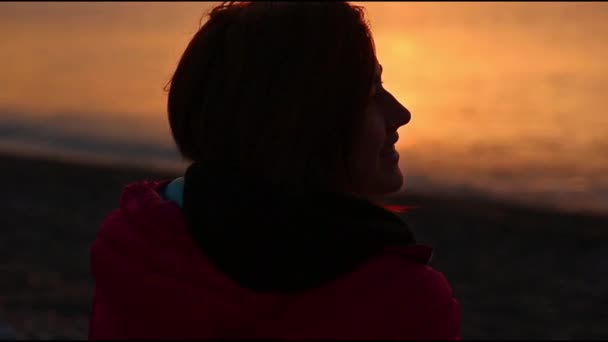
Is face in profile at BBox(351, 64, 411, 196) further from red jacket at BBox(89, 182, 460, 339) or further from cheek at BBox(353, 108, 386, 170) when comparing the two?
red jacket at BBox(89, 182, 460, 339)

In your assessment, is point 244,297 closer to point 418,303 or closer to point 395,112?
point 418,303

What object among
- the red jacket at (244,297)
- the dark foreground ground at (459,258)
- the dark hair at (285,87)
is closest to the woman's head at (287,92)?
the dark hair at (285,87)

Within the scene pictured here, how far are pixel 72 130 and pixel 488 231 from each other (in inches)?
334

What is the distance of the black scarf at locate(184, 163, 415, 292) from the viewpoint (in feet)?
5.98

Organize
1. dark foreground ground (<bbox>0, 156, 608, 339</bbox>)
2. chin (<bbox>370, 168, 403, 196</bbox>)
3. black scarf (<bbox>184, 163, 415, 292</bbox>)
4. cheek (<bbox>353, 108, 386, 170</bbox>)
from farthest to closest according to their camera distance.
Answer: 1. dark foreground ground (<bbox>0, 156, 608, 339</bbox>)
2. chin (<bbox>370, 168, 403, 196</bbox>)
3. cheek (<bbox>353, 108, 386, 170</bbox>)
4. black scarf (<bbox>184, 163, 415, 292</bbox>)

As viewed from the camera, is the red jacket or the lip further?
the lip

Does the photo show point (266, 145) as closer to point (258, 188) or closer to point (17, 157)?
point (258, 188)

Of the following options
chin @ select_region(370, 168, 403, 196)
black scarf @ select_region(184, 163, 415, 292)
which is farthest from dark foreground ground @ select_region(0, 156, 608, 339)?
black scarf @ select_region(184, 163, 415, 292)


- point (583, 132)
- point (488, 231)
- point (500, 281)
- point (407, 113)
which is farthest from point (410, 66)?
point (407, 113)

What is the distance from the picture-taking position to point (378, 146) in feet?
6.63

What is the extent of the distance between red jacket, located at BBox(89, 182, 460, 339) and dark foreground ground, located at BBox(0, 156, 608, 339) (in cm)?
435

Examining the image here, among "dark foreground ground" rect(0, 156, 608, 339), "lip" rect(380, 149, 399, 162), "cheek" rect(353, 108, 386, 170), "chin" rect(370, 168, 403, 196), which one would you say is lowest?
"dark foreground ground" rect(0, 156, 608, 339)

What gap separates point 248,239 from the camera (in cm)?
184

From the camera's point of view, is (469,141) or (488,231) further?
(469,141)
